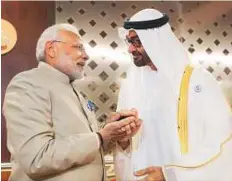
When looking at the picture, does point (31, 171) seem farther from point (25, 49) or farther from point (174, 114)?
point (25, 49)

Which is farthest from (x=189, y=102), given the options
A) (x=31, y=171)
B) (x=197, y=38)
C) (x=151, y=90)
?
(x=197, y=38)

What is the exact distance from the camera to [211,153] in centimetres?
171

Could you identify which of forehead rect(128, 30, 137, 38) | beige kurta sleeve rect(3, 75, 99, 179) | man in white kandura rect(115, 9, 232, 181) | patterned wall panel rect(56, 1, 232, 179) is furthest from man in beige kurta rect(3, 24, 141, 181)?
Result: patterned wall panel rect(56, 1, 232, 179)

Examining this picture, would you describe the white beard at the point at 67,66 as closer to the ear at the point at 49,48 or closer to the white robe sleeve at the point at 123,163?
the ear at the point at 49,48

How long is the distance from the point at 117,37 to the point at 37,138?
1.50m

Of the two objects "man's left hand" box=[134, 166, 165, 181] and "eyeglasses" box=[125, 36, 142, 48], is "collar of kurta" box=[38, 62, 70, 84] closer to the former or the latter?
"eyeglasses" box=[125, 36, 142, 48]

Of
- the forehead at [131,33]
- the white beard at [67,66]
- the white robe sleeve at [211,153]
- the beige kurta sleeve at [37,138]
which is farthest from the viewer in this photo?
the forehead at [131,33]

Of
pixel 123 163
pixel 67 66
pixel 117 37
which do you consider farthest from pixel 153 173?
pixel 117 37

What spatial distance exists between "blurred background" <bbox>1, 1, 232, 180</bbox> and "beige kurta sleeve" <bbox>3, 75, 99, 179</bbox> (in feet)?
3.91

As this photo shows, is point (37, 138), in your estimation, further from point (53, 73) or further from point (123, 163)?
point (123, 163)

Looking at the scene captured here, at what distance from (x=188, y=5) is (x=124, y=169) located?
1.57 meters

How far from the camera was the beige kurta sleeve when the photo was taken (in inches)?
62.5

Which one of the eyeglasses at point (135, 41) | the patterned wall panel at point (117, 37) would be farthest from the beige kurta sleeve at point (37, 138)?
the patterned wall panel at point (117, 37)

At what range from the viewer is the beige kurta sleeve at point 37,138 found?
62.5 inches
